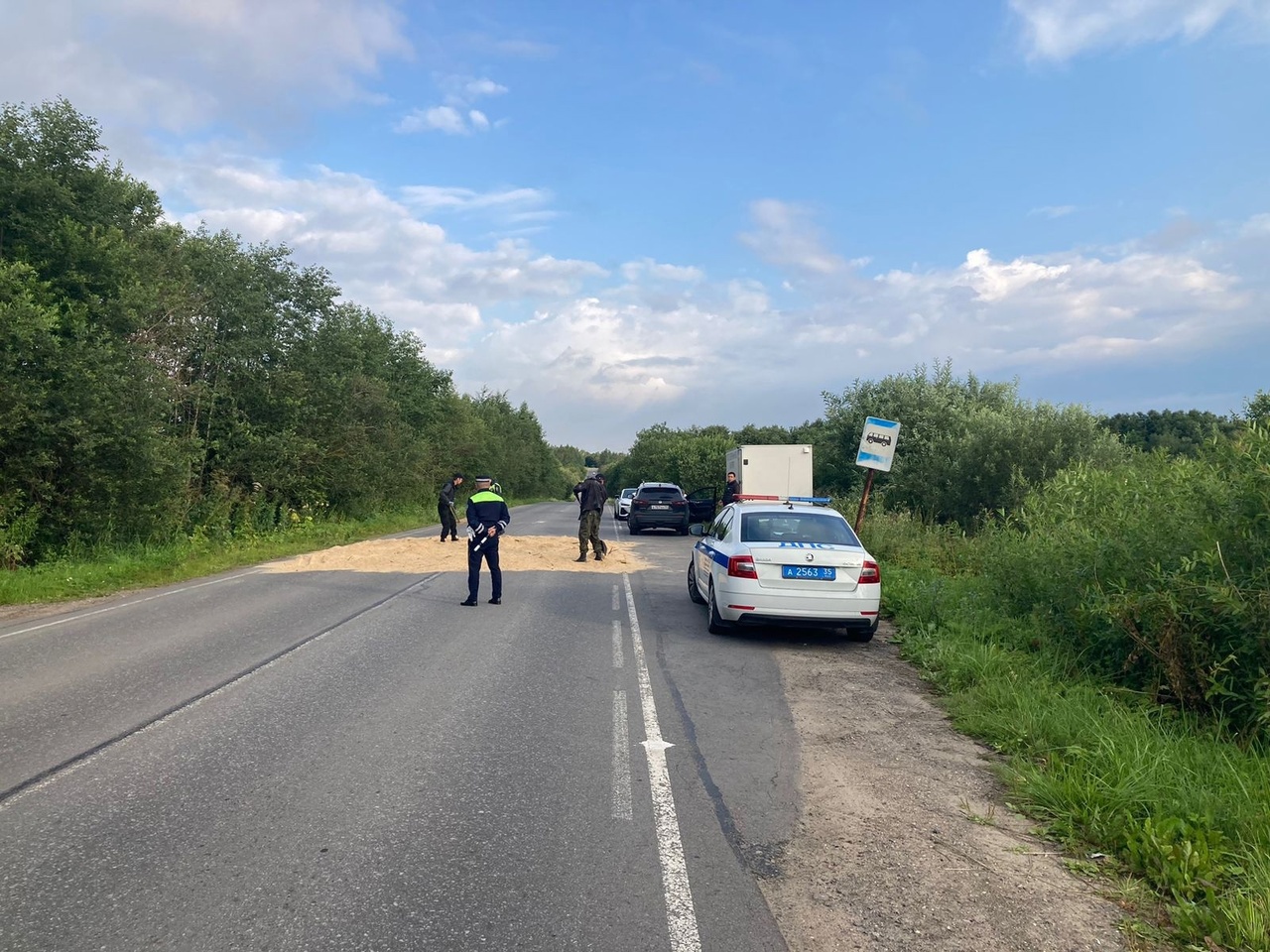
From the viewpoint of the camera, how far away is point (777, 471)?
2411cm

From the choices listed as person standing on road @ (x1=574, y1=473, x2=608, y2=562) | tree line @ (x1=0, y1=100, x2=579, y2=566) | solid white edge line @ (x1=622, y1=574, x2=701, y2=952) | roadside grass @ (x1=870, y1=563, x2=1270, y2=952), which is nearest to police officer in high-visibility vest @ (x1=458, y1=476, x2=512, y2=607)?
person standing on road @ (x1=574, y1=473, x2=608, y2=562)

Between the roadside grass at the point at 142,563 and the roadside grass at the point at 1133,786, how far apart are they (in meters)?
12.8

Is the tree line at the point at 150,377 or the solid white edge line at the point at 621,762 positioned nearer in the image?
the solid white edge line at the point at 621,762

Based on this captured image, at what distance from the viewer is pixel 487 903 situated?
11.7ft

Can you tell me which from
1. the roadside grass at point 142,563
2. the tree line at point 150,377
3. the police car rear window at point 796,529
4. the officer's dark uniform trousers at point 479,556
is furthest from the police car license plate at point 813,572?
the tree line at point 150,377

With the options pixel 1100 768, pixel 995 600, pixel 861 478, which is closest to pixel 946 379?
pixel 861 478

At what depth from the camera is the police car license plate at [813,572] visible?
920 centimetres

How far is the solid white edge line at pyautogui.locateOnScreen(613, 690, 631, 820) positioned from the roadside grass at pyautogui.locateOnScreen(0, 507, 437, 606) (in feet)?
34.5

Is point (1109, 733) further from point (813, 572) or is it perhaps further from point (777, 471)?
point (777, 471)

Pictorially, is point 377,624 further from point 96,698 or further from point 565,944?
point 565,944

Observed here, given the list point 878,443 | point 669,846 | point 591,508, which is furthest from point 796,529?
point 591,508

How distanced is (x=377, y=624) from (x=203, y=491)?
17.8 metres

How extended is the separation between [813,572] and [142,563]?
1304 cm

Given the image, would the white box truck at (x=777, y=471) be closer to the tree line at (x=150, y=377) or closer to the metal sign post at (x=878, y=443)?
the metal sign post at (x=878, y=443)
